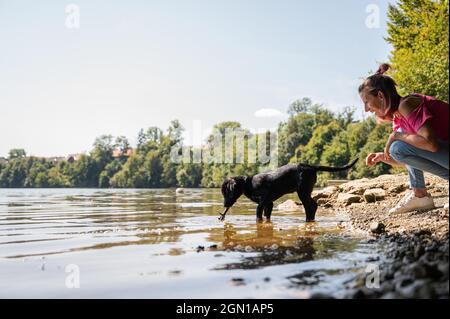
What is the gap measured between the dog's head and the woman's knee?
11.8ft

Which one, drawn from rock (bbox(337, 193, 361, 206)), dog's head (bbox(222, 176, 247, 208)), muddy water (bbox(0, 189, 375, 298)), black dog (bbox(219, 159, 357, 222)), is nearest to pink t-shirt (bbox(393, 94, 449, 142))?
muddy water (bbox(0, 189, 375, 298))

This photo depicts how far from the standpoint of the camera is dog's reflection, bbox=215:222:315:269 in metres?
4.28

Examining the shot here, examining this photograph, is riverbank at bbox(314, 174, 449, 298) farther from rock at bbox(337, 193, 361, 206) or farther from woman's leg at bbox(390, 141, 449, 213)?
rock at bbox(337, 193, 361, 206)

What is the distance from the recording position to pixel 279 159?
80.1 metres

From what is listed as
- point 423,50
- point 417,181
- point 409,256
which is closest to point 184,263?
point 409,256

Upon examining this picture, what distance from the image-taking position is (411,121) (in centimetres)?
405

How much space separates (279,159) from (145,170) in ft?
134

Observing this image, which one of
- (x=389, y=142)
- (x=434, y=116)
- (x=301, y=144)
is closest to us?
(x=434, y=116)

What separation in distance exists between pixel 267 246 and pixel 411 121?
2.29m

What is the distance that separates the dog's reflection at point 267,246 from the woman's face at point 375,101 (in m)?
1.75

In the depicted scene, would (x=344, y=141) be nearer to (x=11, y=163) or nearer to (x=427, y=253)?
(x=427, y=253)

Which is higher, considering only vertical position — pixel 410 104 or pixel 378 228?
pixel 410 104

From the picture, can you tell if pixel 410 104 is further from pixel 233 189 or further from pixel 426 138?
pixel 233 189

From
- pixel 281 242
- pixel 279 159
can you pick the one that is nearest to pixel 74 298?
pixel 281 242
